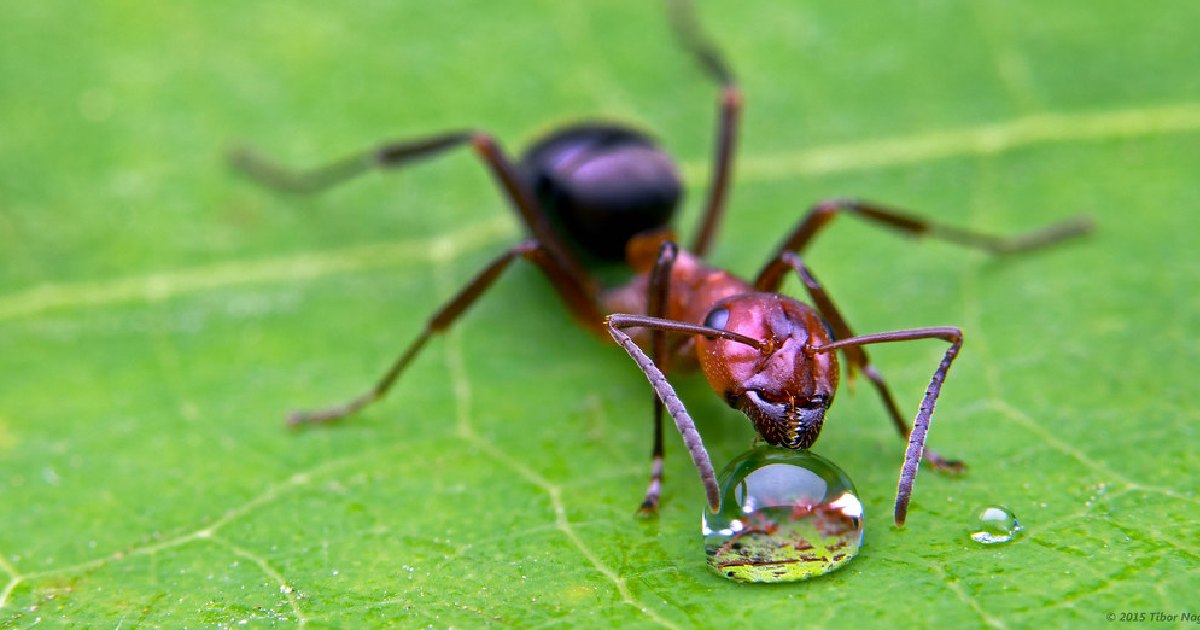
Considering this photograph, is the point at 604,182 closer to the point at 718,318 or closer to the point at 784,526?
the point at 718,318

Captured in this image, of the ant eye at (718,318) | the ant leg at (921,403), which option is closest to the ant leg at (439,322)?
the ant eye at (718,318)

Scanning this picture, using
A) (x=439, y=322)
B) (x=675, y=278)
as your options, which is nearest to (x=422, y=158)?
(x=439, y=322)

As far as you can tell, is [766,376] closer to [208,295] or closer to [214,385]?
[214,385]

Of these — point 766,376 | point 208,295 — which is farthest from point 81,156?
point 766,376

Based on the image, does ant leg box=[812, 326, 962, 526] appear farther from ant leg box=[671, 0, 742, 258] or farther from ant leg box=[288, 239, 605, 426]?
ant leg box=[671, 0, 742, 258]

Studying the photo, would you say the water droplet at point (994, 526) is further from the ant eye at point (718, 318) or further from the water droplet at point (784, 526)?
the ant eye at point (718, 318)

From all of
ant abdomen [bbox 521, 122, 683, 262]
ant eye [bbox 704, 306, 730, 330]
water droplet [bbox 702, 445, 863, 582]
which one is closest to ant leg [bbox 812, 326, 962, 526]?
water droplet [bbox 702, 445, 863, 582]
